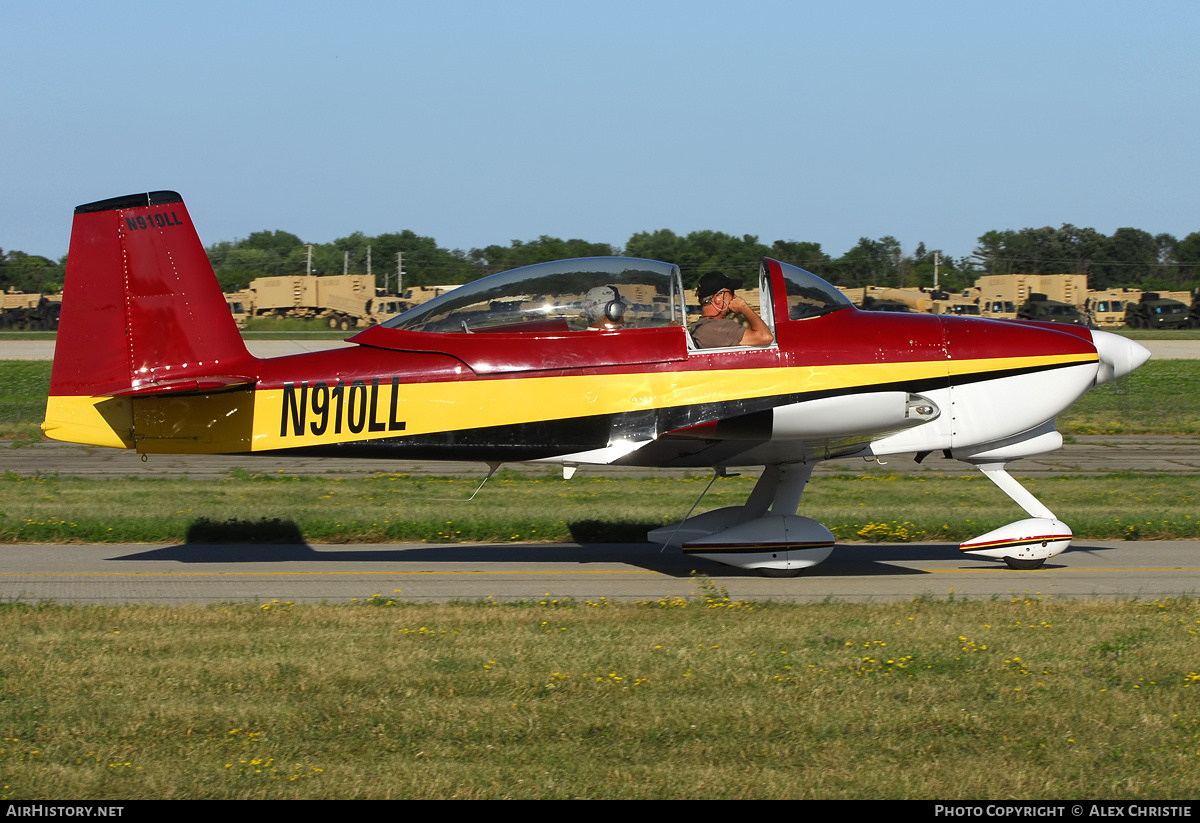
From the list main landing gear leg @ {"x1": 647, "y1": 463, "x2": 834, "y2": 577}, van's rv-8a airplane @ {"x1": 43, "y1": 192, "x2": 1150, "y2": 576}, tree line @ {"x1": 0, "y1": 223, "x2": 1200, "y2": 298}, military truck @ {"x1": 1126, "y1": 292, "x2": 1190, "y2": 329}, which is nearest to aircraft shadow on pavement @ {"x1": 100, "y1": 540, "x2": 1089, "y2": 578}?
main landing gear leg @ {"x1": 647, "y1": 463, "x2": 834, "y2": 577}

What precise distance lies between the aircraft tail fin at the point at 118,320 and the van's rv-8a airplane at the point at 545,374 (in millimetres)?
16

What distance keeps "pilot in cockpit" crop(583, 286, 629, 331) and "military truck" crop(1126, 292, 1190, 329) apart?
6361 cm

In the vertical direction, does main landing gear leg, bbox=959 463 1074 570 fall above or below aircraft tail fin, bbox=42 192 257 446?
below

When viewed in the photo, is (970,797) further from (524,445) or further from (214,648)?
(524,445)

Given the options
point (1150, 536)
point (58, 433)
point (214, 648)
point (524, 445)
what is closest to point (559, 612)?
point (524, 445)

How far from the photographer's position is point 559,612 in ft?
25.1

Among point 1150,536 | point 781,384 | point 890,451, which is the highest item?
point 781,384

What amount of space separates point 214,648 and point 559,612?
2.29 m

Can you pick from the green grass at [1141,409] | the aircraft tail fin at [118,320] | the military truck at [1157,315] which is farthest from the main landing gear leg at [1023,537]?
the military truck at [1157,315]

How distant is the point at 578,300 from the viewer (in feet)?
28.8

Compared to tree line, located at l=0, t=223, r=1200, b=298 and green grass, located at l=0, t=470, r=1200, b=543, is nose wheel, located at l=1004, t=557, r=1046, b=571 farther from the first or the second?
tree line, located at l=0, t=223, r=1200, b=298

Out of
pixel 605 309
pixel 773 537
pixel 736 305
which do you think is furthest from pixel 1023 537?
pixel 605 309

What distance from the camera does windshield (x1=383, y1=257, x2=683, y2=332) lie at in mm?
8758
